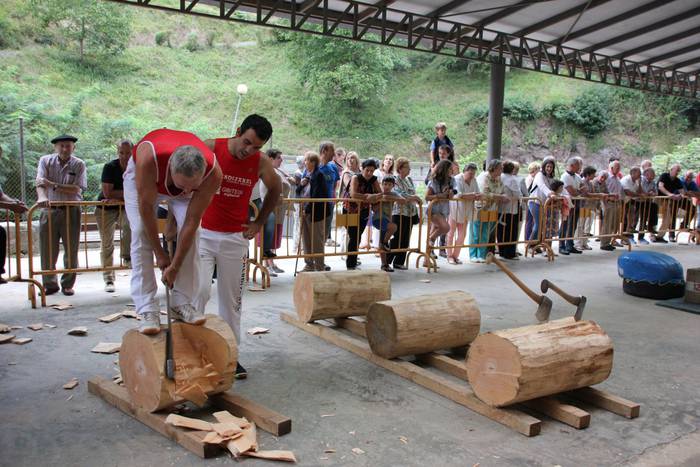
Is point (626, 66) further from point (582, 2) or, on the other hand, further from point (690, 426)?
point (690, 426)

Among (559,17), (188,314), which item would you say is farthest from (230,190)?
(559,17)

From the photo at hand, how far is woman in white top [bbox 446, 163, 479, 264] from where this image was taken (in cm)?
1034

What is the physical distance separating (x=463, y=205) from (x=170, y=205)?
720cm

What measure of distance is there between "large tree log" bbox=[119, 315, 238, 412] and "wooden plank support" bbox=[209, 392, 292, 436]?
138mm

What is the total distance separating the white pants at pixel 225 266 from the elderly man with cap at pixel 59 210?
350 cm

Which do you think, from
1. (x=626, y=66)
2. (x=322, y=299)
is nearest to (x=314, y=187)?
(x=322, y=299)

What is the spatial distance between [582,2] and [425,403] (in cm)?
1059

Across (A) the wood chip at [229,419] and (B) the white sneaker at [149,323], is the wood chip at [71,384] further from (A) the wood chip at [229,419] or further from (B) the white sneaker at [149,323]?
(A) the wood chip at [229,419]

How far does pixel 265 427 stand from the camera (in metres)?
→ 3.83

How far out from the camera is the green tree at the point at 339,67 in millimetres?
32844

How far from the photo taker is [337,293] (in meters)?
6.09

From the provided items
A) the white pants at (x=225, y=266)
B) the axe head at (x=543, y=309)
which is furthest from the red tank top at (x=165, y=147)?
the axe head at (x=543, y=309)

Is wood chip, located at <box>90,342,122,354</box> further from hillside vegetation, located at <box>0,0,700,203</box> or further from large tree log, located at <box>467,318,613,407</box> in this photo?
hillside vegetation, located at <box>0,0,700,203</box>

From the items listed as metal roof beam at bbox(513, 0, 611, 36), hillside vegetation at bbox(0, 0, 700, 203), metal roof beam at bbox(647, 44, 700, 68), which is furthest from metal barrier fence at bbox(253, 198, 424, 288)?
hillside vegetation at bbox(0, 0, 700, 203)
